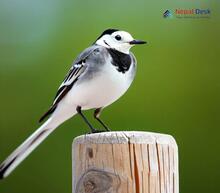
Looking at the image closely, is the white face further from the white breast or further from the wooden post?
the wooden post

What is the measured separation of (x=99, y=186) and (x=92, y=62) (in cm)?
93

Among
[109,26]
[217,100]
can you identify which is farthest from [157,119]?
[109,26]

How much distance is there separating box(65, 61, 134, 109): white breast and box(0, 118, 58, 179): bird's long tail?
0.16m

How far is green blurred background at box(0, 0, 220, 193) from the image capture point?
8.56 ft

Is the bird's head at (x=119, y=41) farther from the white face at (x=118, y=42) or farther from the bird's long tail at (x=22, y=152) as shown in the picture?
the bird's long tail at (x=22, y=152)

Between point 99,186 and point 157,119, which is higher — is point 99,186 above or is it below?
below

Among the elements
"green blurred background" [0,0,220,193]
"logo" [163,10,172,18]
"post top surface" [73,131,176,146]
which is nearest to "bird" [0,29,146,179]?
"green blurred background" [0,0,220,193]

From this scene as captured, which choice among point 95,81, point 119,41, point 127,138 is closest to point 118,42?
point 119,41

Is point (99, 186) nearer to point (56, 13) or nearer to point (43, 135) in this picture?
point (43, 135)

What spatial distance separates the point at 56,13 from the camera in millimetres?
2643

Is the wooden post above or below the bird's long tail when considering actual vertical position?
below

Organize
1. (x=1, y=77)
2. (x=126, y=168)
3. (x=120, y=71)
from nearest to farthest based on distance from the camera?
1. (x=126, y=168)
2. (x=120, y=71)
3. (x=1, y=77)

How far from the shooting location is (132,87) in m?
2.71

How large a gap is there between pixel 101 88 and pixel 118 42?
24cm
